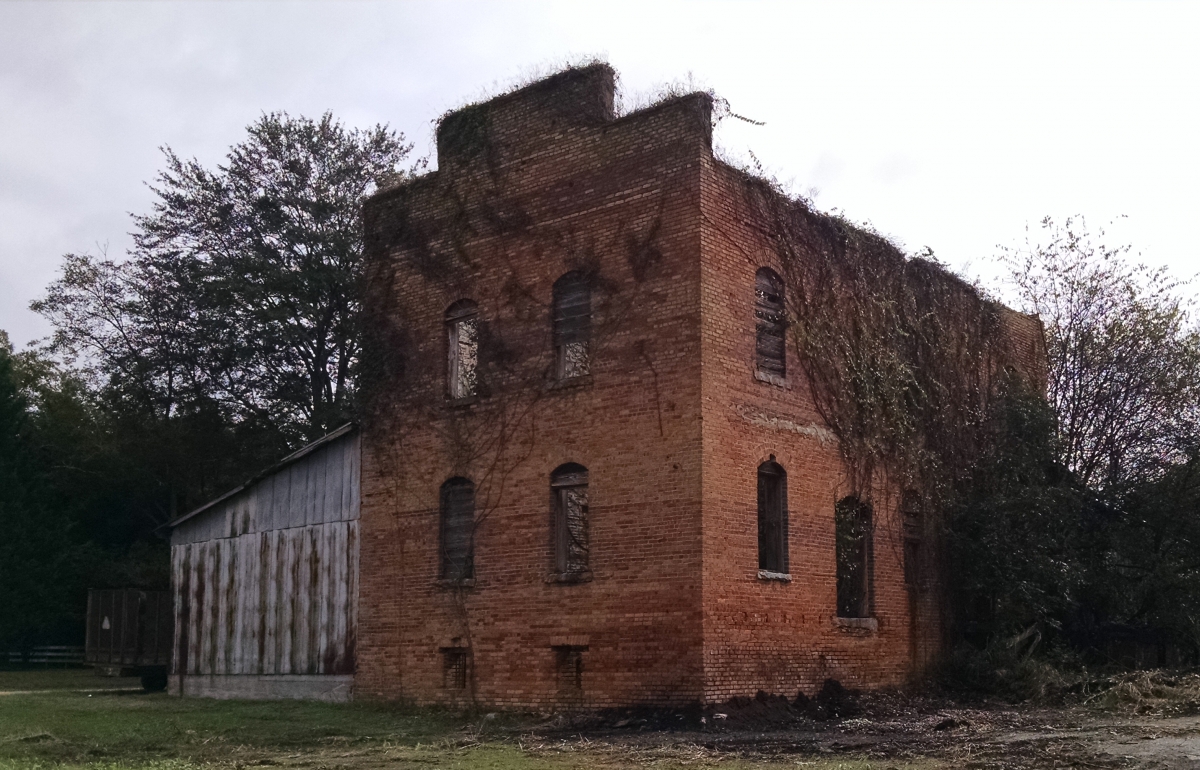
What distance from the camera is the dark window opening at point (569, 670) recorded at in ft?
57.4

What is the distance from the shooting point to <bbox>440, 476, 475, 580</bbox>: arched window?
19.4 metres

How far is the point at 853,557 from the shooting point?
66.0ft

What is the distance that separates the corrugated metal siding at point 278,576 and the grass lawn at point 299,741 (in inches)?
40.1

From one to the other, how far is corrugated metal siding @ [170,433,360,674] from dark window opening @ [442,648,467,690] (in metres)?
2.01

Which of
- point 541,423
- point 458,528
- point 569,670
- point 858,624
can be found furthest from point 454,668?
point 858,624

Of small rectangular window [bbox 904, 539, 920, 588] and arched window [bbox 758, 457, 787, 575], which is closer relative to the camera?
arched window [bbox 758, 457, 787, 575]

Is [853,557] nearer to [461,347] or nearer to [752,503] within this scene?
[752,503]

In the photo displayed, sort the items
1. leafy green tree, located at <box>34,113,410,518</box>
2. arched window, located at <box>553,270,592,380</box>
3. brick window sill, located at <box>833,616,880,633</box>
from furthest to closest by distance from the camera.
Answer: leafy green tree, located at <box>34,113,410,518</box> → brick window sill, located at <box>833,616,880,633</box> → arched window, located at <box>553,270,592,380</box>

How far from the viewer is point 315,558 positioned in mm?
21188

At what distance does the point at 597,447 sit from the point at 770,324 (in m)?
3.38

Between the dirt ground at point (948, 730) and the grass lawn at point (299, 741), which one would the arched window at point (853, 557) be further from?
the grass lawn at point (299, 741)

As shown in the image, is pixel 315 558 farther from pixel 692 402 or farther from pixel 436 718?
pixel 692 402

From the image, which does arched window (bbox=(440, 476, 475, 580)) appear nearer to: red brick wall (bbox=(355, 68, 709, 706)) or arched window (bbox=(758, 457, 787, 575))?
red brick wall (bbox=(355, 68, 709, 706))

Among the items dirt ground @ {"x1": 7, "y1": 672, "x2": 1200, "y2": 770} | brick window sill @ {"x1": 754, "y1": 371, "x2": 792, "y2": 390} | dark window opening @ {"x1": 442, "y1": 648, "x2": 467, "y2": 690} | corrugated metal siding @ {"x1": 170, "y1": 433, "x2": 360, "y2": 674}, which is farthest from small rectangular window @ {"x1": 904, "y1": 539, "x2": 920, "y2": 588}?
corrugated metal siding @ {"x1": 170, "y1": 433, "x2": 360, "y2": 674}
